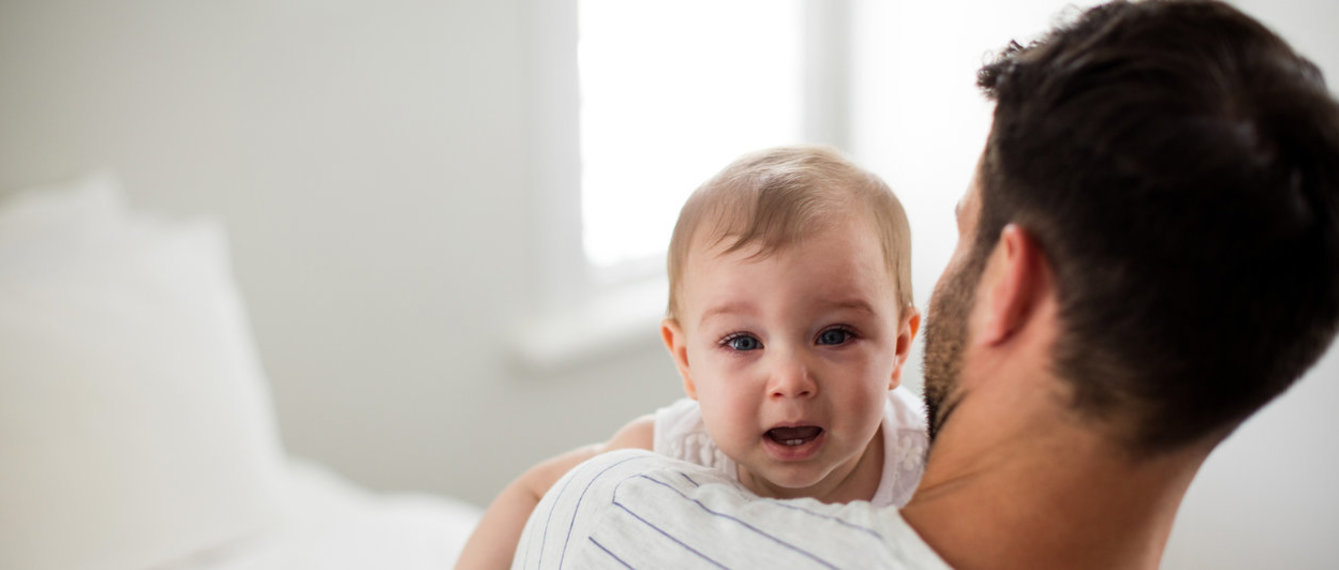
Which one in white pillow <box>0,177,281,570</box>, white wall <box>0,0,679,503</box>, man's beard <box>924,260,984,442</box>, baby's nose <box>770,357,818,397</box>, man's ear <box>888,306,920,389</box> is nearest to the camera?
man's beard <box>924,260,984,442</box>

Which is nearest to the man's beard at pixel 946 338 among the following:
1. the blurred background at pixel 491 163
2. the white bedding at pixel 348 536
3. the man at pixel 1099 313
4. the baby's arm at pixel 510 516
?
the man at pixel 1099 313

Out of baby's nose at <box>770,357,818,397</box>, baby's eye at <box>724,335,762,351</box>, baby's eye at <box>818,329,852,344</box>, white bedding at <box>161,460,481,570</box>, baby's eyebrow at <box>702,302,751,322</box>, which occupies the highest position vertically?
baby's eyebrow at <box>702,302,751,322</box>

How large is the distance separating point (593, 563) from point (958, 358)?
32 centimetres

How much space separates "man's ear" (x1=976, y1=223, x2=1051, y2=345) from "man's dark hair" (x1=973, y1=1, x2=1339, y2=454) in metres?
0.01

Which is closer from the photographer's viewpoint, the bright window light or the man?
the man

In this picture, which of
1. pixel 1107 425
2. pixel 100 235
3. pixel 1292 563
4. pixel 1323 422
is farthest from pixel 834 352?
pixel 1292 563

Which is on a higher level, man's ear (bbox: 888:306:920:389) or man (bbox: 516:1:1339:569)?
man (bbox: 516:1:1339:569)

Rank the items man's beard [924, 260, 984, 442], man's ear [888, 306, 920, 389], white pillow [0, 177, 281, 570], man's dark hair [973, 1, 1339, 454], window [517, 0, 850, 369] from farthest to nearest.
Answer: window [517, 0, 850, 369] < white pillow [0, 177, 281, 570] < man's ear [888, 306, 920, 389] < man's beard [924, 260, 984, 442] < man's dark hair [973, 1, 1339, 454]

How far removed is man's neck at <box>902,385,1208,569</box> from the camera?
28.4 inches

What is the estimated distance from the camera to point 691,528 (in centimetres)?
76

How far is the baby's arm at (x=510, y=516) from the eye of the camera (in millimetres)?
1041

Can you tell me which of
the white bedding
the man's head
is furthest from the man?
the white bedding

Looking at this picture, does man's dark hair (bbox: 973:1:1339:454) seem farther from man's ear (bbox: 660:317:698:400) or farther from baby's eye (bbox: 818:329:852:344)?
man's ear (bbox: 660:317:698:400)

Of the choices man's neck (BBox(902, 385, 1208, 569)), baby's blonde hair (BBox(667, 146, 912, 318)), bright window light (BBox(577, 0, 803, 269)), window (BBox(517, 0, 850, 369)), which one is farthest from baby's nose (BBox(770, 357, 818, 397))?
bright window light (BBox(577, 0, 803, 269))
